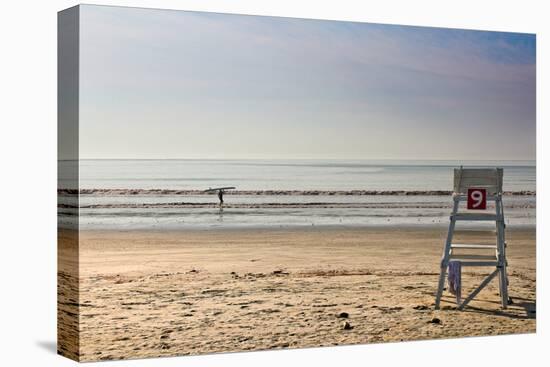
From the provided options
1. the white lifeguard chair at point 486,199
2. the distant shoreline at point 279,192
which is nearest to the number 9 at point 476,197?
the white lifeguard chair at point 486,199

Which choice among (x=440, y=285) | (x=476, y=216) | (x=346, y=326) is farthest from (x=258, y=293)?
(x=476, y=216)

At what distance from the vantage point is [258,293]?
35.4 ft

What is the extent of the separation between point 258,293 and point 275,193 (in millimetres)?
1038

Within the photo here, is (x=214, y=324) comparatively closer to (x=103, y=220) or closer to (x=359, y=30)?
(x=103, y=220)

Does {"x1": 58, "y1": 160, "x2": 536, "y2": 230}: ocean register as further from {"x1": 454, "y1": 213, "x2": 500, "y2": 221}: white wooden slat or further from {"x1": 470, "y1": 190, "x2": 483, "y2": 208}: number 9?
{"x1": 470, "y1": 190, "x2": 483, "y2": 208}: number 9

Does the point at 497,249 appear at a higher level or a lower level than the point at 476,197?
lower

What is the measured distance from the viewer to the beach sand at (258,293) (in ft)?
33.3

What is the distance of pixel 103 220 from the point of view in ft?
33.5

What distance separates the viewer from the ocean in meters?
10.3

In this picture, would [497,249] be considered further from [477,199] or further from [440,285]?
[440,285]

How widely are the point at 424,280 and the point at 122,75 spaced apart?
12.6ft

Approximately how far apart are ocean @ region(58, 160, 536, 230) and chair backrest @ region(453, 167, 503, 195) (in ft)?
0.36

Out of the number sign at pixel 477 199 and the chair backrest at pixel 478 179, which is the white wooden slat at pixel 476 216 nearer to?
the number sign at pixel 477 199

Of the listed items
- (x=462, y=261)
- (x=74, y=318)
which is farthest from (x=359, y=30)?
(x=74, y=318)
